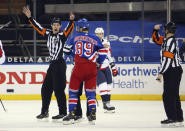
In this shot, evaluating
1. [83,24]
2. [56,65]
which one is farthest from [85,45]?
[56,65]

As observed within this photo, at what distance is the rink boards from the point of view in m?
11.7

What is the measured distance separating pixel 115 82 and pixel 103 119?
13.0 feet

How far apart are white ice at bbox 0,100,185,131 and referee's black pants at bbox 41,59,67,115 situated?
29 centimetres

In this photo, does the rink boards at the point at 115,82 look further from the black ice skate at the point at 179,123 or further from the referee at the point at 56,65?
the black ice skate at the point at 179,123

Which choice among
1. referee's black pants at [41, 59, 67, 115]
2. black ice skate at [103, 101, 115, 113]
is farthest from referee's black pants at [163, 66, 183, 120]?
black ice skate at [103, 101, 115, 113]

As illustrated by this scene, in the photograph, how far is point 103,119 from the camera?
7.86m

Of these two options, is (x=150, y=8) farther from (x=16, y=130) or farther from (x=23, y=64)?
(x=16, y=130)

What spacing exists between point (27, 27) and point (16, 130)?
29.2 feet

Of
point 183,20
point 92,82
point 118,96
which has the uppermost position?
point 183,20

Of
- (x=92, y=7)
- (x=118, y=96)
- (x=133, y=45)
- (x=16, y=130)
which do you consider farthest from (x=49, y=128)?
(x=92, y=7)

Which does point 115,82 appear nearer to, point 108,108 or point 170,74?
point 108,108

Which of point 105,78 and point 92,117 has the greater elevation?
point 105,78

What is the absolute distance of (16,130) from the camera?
6473 millimetres

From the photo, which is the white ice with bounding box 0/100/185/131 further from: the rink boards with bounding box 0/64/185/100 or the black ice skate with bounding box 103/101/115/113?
the rink boards with bounding box 0/64/185/100
